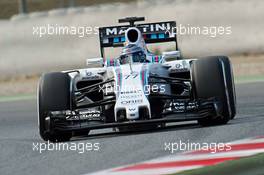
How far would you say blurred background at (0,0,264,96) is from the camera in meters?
21.0

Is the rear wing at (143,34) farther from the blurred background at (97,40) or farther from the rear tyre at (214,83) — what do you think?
the blurred background at (97,40)

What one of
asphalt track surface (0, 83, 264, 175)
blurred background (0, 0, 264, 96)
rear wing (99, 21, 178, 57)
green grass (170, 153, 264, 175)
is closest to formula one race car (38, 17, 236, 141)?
asphalt track surface (0, 83, 264, 175)

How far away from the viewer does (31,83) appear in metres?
20.9

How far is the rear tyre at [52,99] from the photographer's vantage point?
10.1 meters

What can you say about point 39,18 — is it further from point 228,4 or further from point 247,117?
point 247,117

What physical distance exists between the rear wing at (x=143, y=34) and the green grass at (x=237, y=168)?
491 cm

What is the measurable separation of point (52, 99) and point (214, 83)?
1851 millimetres

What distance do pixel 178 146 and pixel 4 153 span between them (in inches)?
74.4

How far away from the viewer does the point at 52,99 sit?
10.2m

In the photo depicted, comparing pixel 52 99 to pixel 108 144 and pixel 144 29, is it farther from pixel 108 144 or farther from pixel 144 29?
pixel 144 29

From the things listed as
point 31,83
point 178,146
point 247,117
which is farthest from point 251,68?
point 178,146

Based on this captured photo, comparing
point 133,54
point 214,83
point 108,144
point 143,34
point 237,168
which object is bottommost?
point 108,144

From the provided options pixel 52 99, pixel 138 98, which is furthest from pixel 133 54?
pixel 52 99

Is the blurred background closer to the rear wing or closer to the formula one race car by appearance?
the rear wing
